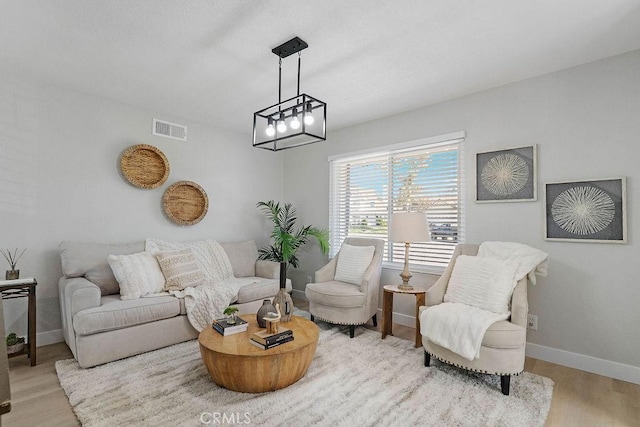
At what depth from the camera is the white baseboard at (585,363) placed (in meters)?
2.50

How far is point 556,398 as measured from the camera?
7.39 ft

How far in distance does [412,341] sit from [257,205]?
2.94 m

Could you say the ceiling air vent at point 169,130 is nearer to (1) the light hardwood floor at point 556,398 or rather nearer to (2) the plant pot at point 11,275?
(2) the plant pot at point 11,275

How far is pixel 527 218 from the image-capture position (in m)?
3.02

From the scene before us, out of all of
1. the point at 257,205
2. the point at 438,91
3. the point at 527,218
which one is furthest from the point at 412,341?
the point at 257,205

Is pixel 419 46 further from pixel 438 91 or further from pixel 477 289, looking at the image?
pixel 477 289

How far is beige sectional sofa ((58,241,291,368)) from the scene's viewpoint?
260 centimetres

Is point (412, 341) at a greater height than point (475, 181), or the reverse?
point (475, 181)

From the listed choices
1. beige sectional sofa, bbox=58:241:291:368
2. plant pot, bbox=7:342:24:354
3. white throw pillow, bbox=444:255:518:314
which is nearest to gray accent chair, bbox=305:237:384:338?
beige sectional sofa, bbox=58:241:291:368

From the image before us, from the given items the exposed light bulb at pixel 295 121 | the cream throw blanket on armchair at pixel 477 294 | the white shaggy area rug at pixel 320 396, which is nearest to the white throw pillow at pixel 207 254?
the white shaggy area rug at pixel 320 396

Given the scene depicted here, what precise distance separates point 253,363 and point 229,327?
460 mm

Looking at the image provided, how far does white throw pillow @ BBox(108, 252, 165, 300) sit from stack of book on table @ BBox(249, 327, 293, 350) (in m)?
1.43

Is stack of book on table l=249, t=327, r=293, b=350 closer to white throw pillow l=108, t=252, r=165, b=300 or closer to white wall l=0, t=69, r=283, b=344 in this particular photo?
white throw pillow l=108, t=252, r=165, b=300

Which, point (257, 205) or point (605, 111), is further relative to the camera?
point (257, 205)
